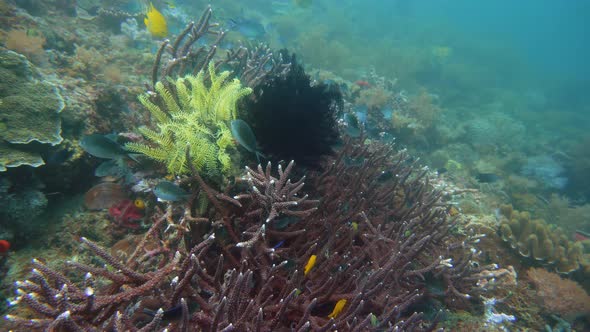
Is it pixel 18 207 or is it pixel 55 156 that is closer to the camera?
pixel 18 207

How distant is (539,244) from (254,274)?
633cm

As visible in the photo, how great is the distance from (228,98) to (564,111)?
36.6 metres

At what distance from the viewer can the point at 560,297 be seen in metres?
5.12

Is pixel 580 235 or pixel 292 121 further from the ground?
pixel 292 121

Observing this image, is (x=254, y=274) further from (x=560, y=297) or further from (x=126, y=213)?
(x=560, y=297)

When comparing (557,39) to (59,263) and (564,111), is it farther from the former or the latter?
(59,263)

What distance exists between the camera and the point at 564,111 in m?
28.2

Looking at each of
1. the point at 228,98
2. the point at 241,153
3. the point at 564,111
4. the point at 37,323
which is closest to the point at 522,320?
the point at 241,153

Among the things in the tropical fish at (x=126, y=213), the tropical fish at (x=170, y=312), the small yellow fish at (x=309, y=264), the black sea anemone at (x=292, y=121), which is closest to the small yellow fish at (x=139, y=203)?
the tropical fish at (x=126, y=213)

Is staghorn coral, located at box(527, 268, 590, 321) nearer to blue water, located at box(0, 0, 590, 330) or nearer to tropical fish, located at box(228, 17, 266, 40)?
blue water, located at box(0, 0, 590, 330)

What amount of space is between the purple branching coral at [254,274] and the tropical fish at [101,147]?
717 millimetres

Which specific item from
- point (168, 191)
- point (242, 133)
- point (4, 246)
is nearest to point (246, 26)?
point (242, 133)

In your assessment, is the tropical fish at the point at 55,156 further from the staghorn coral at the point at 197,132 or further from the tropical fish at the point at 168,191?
the tropical fish at the point at 168,191

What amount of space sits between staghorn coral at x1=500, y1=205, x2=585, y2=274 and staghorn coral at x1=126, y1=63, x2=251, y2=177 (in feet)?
19.7
